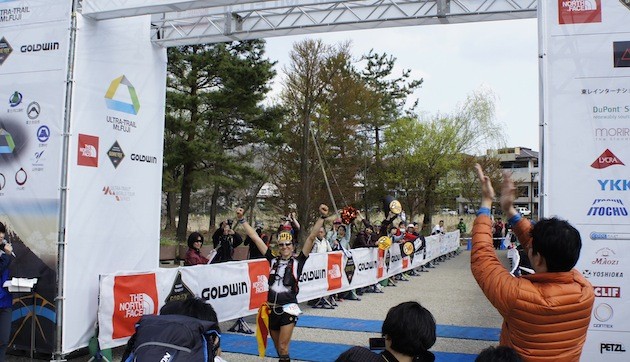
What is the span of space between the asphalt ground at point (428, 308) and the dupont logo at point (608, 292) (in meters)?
4.30

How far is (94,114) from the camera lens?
8031mm

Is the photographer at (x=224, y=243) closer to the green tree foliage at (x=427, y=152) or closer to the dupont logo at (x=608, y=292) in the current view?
the dupont logo at (x=608, y=292)

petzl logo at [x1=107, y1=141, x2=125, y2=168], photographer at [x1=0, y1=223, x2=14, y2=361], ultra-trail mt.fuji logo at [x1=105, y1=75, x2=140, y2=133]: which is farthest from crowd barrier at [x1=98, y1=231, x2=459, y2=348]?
ultra-trail mt.fuji logo at [x1=105, y1=75, x2=140, y2=133]

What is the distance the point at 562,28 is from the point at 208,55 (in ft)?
72.6

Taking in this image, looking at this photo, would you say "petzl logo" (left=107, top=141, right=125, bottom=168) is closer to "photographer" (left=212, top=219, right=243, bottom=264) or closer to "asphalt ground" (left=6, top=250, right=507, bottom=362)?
"asphalt ground" (left=6, top=250, right=507, bottom=362)

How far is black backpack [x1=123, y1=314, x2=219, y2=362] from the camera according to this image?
2.52 m

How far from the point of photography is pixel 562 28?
16.5 feet

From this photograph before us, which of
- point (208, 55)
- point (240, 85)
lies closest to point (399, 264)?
point (240, 85)

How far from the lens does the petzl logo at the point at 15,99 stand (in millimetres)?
7973

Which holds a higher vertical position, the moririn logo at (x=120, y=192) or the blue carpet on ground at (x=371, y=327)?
the moririn logo at (x=120, y=192)

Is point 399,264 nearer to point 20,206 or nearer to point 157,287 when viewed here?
point 157,287

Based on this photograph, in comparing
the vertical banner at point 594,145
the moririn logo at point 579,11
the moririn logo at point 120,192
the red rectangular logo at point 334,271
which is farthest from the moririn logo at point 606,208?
the red rectangular logo at point 334,271

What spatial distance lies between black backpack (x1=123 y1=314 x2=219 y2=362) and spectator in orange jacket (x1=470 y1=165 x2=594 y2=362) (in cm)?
141

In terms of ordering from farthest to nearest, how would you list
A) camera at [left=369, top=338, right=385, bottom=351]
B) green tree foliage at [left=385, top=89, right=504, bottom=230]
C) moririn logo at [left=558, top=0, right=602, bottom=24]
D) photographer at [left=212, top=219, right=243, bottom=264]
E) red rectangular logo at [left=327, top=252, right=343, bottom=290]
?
green tree foliage at [left=385, top=89, right=504, bottom=230] < red rectangular logo at [left=327, top=252, right=343, bottom=290] < photographer at [left=212, top=219, right=243, bottom=264] < moririn logo at [left=558, top=0, right=602, bottom=24] < camera at [left=369, top=338, right=385, bottom=351]
